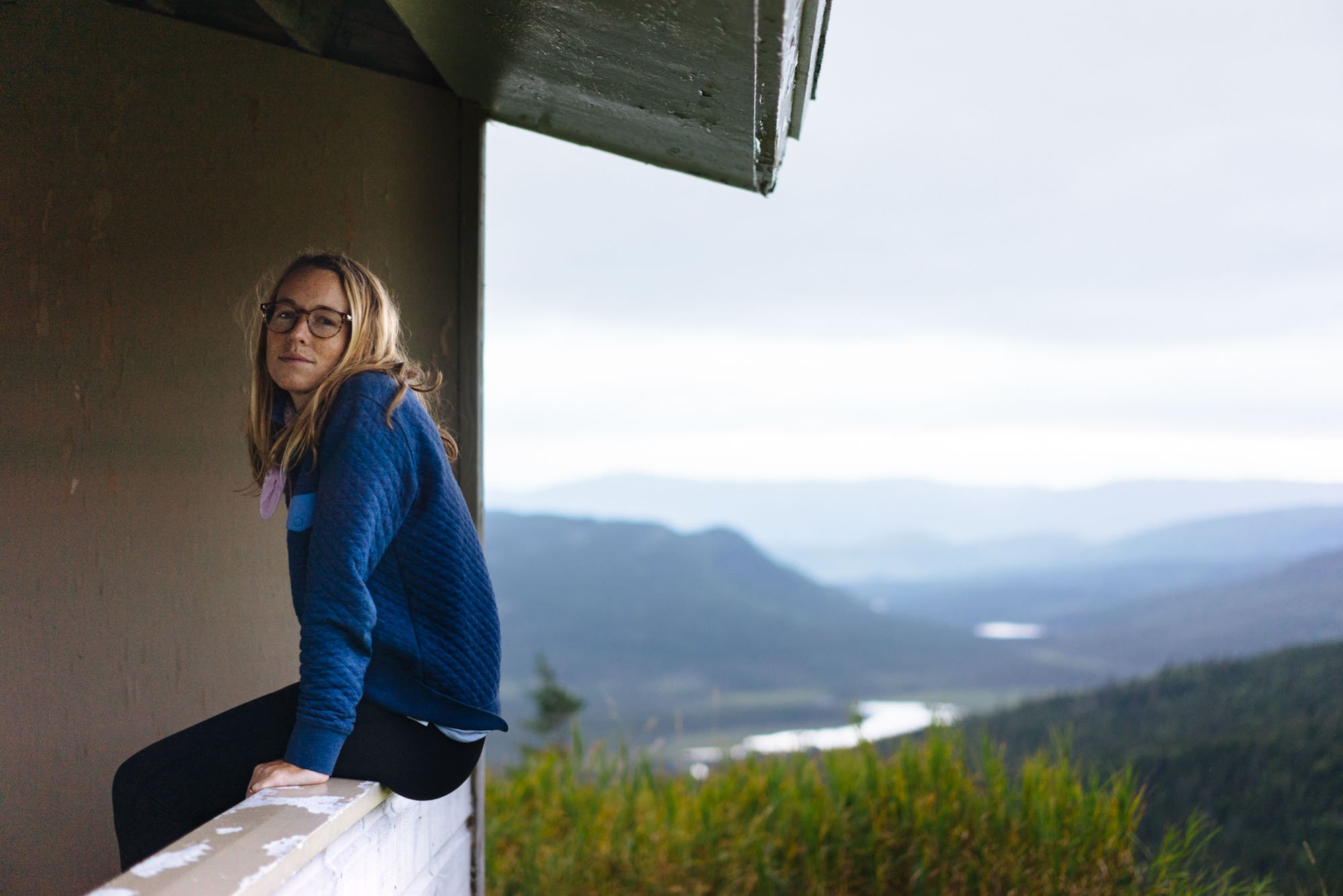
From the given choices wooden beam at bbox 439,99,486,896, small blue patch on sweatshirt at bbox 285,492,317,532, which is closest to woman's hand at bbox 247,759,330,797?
small blue patch on sweatshirt at bbox 285,492,317,532

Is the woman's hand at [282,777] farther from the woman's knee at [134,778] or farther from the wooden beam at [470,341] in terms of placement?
the wooden beam at [470,341]

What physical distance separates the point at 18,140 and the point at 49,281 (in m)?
0.33

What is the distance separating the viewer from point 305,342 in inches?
72.5

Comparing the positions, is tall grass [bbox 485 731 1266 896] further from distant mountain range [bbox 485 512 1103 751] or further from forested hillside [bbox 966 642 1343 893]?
distant mountain range [bbox 485 512 1103 751]

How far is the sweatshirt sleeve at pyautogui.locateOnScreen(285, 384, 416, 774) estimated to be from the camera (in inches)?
64.2

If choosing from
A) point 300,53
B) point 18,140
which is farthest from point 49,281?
point 300,53

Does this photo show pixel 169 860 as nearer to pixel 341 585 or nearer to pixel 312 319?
pixel 341 585

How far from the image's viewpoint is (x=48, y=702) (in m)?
2.45

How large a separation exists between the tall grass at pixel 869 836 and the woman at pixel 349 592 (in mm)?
2630

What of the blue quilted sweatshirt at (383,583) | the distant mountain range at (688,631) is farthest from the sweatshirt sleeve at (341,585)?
the distant mountain range at (688,631)

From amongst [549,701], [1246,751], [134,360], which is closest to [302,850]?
[134,360]

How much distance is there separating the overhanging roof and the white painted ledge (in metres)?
1.45

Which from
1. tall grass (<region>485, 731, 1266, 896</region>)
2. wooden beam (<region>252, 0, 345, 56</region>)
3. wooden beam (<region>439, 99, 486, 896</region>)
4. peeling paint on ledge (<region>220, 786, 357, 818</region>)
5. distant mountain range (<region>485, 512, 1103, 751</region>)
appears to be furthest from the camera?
distant mountain range (<region>485, 512, 1103, 751</region>)

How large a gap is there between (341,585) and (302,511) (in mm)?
203
